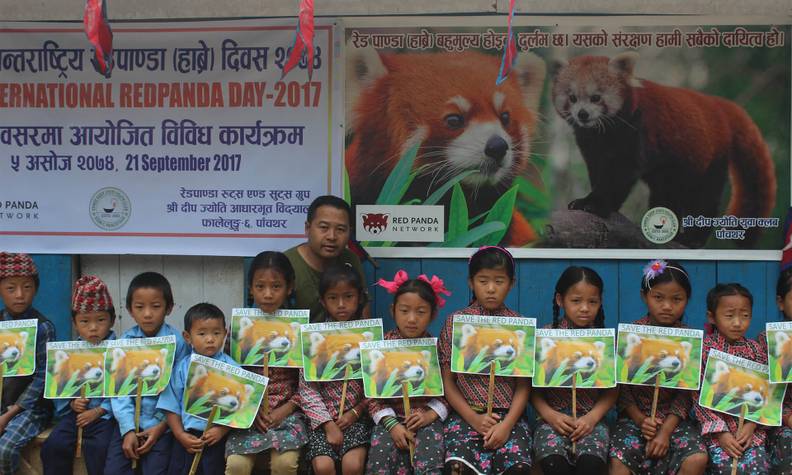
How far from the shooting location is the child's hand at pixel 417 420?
3.80 meters

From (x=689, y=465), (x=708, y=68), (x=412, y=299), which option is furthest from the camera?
(x=708, y=68)

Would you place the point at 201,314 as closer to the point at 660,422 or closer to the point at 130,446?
the point at 130,446

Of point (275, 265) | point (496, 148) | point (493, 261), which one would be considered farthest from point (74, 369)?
point (496, 148)

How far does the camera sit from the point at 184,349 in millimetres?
4082

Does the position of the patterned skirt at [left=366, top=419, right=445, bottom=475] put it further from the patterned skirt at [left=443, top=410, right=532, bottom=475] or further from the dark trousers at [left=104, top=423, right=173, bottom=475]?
the dark trousers at [left=104, top=423, right=173, bottom=475]

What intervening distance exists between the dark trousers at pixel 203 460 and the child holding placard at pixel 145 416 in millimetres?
44

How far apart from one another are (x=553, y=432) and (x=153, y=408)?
177cm

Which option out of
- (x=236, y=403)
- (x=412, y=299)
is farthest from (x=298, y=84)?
(x=236, y=403)

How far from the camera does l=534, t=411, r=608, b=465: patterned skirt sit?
3676mm

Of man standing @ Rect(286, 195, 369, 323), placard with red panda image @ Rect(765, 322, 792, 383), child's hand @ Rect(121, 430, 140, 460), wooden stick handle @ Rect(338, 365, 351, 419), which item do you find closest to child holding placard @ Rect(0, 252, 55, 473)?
child's hand @ Rect(121, 430, 140, 460)

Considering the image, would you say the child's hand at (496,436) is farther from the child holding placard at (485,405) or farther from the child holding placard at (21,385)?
the child holding placard at (21,385)

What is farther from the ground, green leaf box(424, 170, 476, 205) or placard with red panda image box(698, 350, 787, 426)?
green leaf box(424, 170, 476, 205)

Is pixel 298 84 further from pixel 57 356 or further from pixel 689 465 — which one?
pixel 689 465

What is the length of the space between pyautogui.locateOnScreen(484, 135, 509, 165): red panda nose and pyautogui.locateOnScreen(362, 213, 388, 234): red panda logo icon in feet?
2.16
